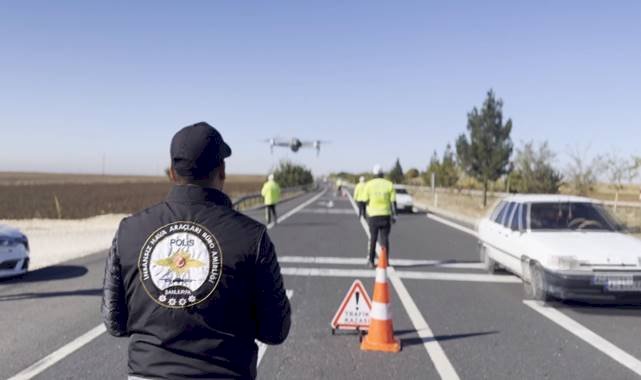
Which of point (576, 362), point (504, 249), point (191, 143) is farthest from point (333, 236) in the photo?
point (191, 143)

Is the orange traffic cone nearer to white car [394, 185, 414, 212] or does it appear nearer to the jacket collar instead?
the jacket collar

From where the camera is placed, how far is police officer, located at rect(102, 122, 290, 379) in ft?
6.31

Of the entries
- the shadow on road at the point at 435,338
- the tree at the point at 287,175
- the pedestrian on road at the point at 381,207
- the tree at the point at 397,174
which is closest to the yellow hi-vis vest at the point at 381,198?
the pedestrian on road at the point at 381,207

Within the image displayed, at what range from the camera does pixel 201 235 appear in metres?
1.95

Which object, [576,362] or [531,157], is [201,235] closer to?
[576,362]

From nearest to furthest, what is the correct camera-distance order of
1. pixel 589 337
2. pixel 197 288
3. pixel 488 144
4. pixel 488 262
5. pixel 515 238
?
1. pixel 197 288
2. pixel 589 337
3. pixel 515 238
4. pixel 488 262
5. pixel 488 144

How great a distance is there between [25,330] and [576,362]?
5875mm

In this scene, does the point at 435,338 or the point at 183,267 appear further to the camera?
the point at 435,338

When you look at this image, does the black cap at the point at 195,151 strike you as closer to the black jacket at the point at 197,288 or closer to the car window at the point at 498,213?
the black jacket at the point at 197,288

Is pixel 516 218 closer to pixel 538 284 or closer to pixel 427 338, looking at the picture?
pixel 538 284

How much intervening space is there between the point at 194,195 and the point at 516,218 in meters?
7.84

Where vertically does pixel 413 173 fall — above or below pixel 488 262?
above

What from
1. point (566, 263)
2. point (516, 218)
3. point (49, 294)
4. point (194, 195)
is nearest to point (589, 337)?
point (566, 263)

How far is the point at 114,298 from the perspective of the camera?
7.02 feet
